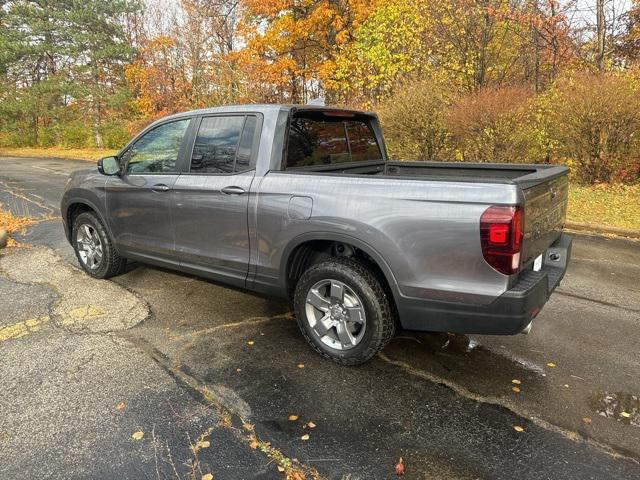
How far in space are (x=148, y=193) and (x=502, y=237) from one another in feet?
10.2

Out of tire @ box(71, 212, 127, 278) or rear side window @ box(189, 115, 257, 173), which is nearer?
rear side window @ box(189, 115, 257, 173)

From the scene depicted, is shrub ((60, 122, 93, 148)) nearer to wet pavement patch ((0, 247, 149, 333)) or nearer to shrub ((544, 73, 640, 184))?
wet pavement patch ((0, 247, 149, 333))

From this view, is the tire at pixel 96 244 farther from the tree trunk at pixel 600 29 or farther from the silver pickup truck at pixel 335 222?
the tree trunk at pixel 600 29

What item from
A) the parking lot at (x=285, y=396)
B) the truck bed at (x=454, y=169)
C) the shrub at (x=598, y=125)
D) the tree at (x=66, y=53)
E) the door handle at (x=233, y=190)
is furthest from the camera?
the tree at (x=66, y=53)

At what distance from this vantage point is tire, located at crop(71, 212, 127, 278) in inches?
189

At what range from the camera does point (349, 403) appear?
2795 mm

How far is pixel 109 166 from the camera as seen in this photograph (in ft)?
14.4

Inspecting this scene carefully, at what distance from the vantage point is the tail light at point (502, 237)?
8.00ft

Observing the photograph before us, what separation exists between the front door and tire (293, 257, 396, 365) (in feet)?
4.97

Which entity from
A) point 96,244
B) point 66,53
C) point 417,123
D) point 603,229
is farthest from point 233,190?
point 66,53

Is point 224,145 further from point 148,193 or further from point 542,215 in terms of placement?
point 542,215

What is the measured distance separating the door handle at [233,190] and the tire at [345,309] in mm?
809

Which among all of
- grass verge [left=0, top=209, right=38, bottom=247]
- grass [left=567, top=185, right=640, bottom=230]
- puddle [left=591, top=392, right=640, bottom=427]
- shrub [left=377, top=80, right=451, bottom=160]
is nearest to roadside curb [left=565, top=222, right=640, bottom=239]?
grass [left=567, top=185, right=640, bottom=230]

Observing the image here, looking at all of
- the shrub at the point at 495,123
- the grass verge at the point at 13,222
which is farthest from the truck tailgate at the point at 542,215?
the grass verge at the point at 13,222
